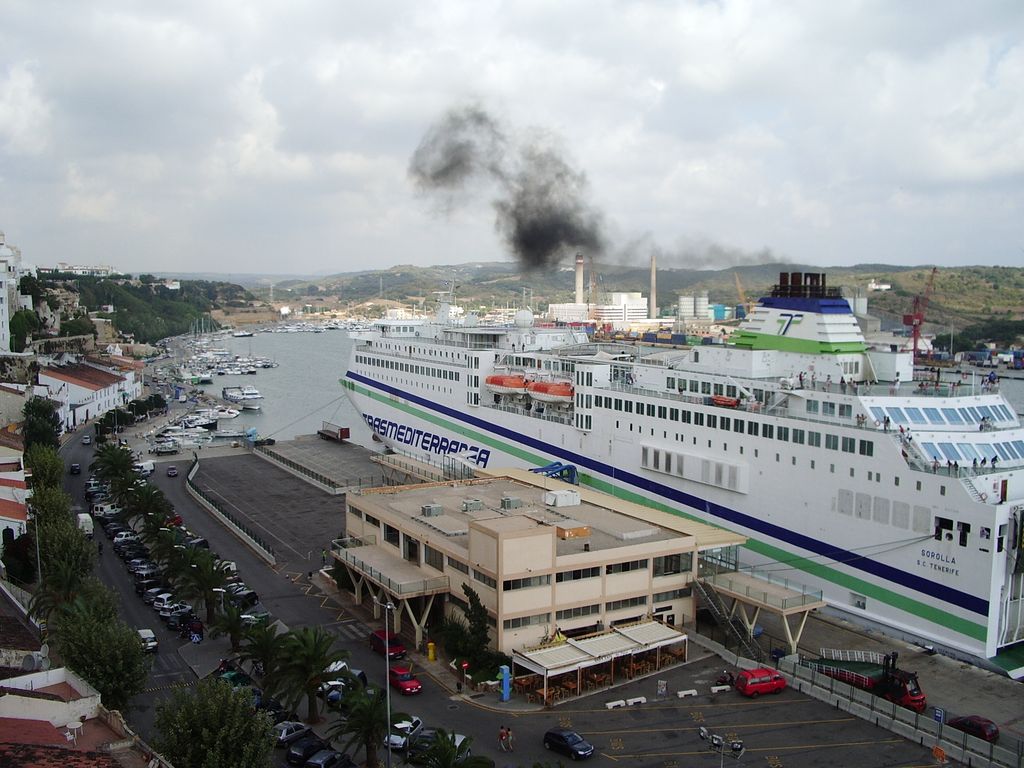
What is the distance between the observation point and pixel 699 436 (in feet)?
74.1

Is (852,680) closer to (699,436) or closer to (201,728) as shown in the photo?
(699,436)

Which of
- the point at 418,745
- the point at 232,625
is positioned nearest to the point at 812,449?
the point at 418,745

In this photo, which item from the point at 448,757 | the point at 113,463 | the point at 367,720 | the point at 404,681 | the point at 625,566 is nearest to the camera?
the point at 448,757

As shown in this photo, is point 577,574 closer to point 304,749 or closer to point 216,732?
point 304,749

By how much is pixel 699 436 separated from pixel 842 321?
15.5 feet

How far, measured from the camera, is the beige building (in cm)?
1598

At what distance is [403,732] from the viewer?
13188 mm

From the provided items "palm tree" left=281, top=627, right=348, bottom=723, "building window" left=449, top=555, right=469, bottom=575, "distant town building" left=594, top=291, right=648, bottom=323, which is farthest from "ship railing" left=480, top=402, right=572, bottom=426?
"distant town building" left=594, top=291, right=648, bottom=323

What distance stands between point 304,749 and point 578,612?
233 inches

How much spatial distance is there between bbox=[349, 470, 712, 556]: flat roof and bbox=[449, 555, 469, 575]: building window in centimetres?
33

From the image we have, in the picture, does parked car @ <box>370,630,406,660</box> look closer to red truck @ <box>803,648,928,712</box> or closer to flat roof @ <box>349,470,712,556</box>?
flat roof @ <box>349,470,712,556</box>

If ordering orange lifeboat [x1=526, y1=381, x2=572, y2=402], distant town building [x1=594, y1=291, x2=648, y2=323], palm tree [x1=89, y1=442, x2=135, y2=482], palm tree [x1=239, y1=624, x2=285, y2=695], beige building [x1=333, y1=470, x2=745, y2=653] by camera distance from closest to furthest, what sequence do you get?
palm tree [x1=239, y1=624, x2=285, y2=695] → beige building [x1=333, y1=470, x2=745, y2=653] → orange lifeboat [x1=526, y1=381, x2=572, y2=402] → palm tree [x1=89, y1=442, x2=135, y2=482] → distant town building [x1=594, y1=291, x2=648, y2=323]

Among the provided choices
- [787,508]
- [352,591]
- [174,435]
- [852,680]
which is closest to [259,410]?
[174,435]

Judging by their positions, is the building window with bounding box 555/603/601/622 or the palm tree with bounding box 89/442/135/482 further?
the palm tree with bounding box 89/442/135/482
